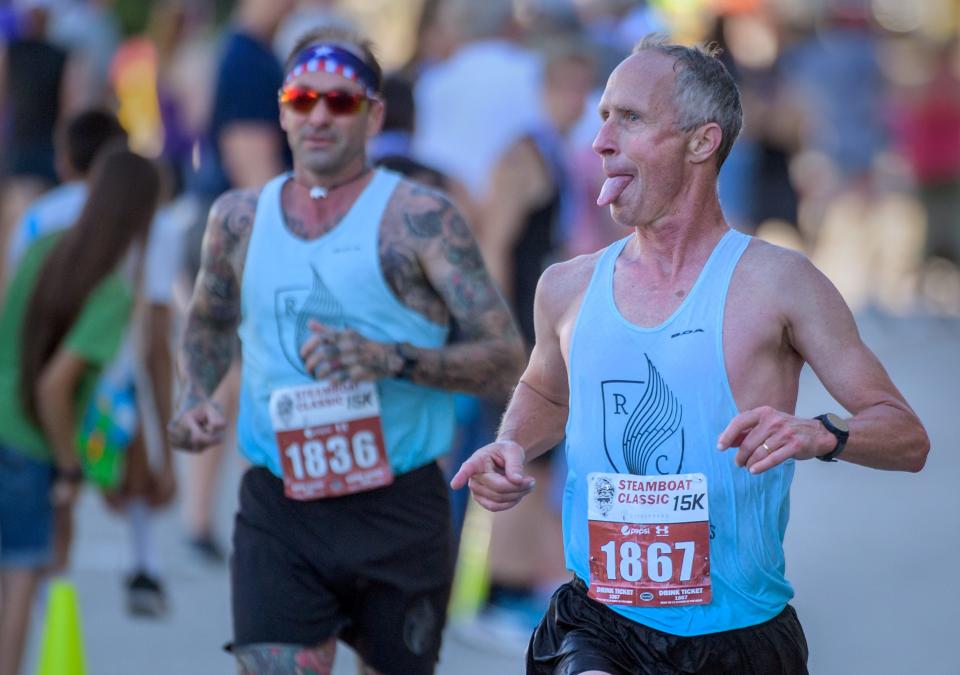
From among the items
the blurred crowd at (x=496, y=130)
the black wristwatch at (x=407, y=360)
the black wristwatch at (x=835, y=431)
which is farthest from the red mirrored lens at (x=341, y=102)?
the black wristwatch at (x=835, y=431)

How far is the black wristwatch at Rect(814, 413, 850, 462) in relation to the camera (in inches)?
142

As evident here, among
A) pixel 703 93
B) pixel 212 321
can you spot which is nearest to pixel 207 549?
pixel 212 321

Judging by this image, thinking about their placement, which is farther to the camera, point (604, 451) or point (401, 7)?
point (401, 7)

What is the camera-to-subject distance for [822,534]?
9.44 m

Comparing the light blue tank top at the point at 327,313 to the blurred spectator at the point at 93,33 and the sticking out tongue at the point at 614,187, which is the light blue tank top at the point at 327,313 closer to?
the sticking out tongue at the point at 614,187

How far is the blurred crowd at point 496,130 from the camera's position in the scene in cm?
772

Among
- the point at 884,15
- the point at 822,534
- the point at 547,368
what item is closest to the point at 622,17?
the point at 822,534

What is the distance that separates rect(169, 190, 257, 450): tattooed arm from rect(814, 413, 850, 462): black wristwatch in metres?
1.80

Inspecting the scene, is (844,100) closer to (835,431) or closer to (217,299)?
(217,299)

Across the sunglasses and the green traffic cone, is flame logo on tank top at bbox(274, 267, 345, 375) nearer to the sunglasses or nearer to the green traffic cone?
the sunglasses

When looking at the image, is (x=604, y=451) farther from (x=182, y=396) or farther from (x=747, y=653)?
(x=182, y=396)

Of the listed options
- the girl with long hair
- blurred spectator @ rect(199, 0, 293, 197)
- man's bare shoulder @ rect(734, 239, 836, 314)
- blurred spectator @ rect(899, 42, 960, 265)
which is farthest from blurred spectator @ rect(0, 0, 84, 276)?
blurred spectator @ rect(899, 42, 960, 265)

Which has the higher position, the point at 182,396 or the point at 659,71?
the point at 659,71

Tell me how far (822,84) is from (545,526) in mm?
8845
